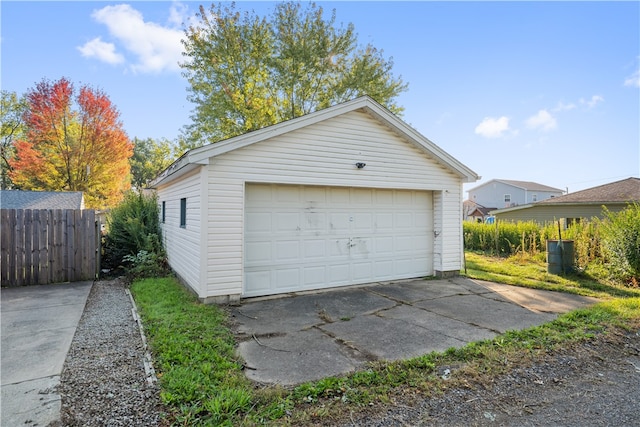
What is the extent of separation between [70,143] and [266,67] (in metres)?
11.2

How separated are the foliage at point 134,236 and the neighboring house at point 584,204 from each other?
18.1 m

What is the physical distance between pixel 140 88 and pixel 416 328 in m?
14.6

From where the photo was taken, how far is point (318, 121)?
263 inches

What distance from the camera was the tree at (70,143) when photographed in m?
16.6

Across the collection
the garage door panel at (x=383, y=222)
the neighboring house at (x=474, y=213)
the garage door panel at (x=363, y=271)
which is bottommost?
the garage door panel at (x=363, y=271)

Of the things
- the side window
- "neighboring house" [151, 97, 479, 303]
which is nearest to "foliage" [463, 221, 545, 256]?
"neighboring house" [151, 97, 479, 303]

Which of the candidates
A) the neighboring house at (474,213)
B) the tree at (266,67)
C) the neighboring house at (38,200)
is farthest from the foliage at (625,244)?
the neighboring house at (474,213)

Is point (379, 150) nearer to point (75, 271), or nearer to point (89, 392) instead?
point (89, 392)

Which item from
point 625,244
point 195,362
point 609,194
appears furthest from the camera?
point 609,194

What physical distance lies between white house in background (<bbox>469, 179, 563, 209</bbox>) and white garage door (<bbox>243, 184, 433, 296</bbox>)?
116ft

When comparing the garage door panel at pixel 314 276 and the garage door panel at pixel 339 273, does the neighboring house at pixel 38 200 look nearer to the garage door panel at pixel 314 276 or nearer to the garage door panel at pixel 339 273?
the garage door panel at pixel 314 276

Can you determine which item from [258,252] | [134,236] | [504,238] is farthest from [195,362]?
[504,238]

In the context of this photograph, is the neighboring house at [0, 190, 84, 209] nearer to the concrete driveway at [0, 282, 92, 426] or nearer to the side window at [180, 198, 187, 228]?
the concrete driveway at [0, 282, 92, 426]

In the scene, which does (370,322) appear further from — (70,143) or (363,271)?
(70,143)
